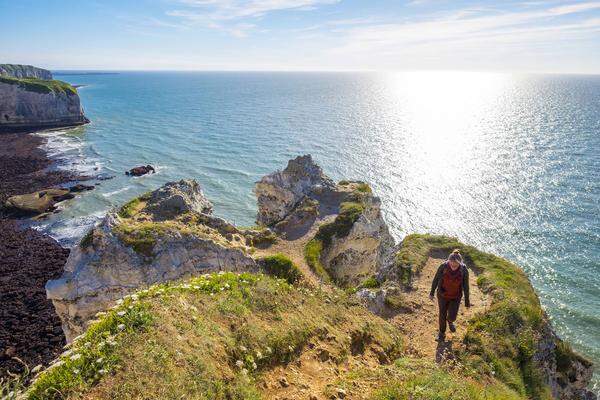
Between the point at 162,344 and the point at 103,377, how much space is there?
4.85 feet

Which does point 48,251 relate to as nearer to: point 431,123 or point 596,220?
point 596,220

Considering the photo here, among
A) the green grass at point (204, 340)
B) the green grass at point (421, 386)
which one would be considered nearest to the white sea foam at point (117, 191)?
the green grass at point (204, 340)

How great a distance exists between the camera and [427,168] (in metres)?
81.2

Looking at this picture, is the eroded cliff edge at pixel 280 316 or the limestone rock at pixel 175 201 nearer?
the eroded cliff edge at pixel 280 316

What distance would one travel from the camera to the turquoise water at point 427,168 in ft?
160

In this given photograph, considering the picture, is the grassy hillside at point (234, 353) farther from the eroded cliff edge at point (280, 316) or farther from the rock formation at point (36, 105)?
the rock formation at point (36, 105)

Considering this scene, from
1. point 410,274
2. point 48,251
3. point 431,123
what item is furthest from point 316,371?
point 431,123

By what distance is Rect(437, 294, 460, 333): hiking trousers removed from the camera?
15859mm

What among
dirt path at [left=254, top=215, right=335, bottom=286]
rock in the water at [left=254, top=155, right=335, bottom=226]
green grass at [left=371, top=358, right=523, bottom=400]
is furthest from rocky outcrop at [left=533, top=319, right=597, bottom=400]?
rock in the water at [left=254, top=155, right=335, bottom=226]

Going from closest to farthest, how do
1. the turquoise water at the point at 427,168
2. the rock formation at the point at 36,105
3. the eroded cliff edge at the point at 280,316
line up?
the eroded cliff edge at the point at 280,316 < the turquoise water at the point at 427,168 < the rock formation at the point at 36,105

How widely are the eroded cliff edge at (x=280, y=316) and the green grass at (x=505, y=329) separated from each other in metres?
0.06

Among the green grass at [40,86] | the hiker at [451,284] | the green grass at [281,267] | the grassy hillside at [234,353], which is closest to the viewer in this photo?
the grassy hillside at [234,353]

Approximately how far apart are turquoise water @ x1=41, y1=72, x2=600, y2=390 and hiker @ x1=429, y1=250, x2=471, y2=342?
85.9 feet

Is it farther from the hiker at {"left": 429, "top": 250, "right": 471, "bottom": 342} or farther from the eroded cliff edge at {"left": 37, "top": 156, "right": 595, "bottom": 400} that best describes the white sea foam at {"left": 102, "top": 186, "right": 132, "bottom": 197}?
the hiker at {"left": 429, "top": 250, "right": 471, "bottom": 342}
